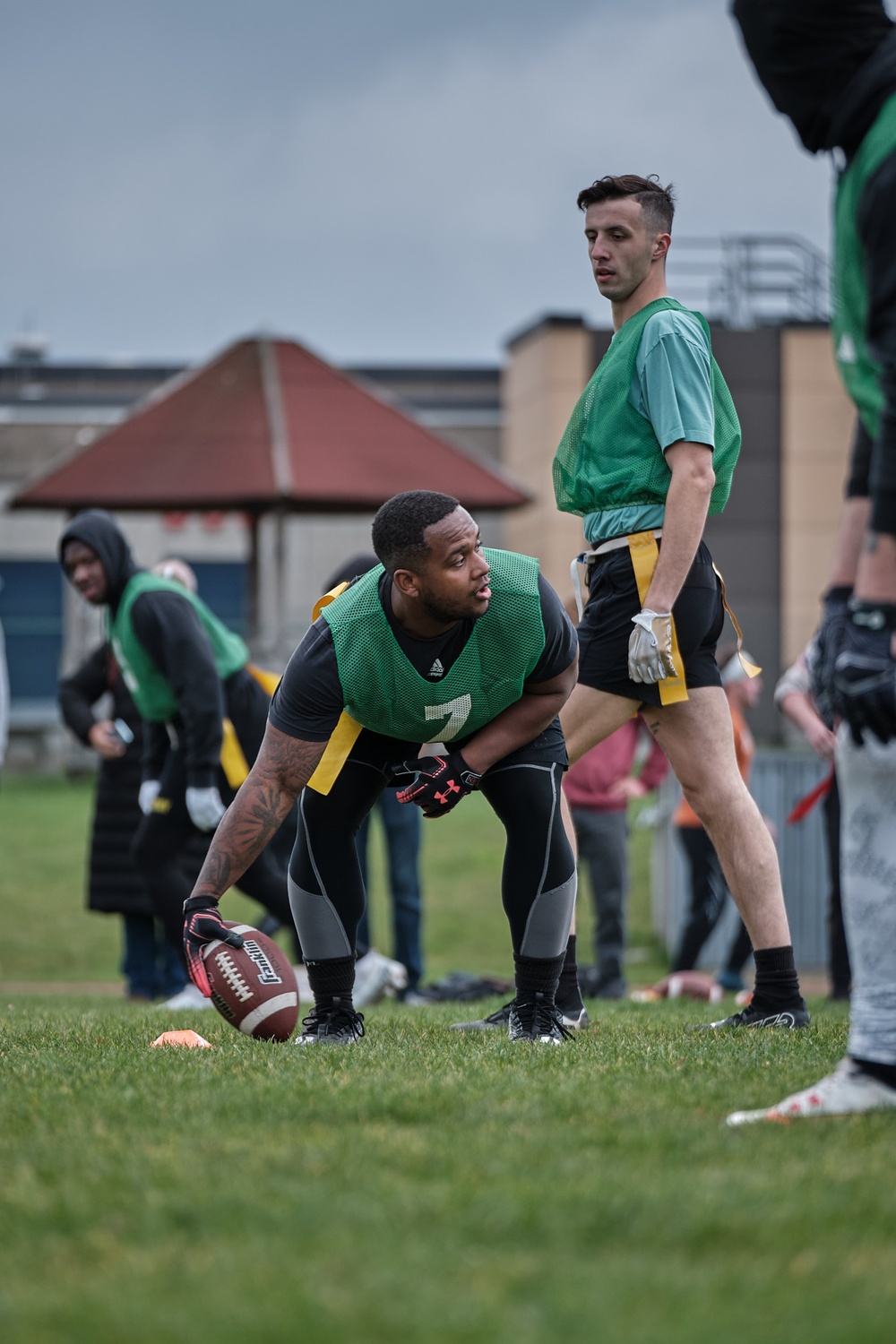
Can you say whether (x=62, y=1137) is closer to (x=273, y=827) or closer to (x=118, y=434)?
(x=273, y=827)

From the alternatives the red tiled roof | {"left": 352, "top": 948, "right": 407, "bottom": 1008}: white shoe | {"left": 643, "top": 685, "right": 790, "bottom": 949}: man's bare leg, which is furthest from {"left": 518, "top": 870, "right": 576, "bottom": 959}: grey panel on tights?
the red tiled roof

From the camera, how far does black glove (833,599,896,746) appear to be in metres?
3.47

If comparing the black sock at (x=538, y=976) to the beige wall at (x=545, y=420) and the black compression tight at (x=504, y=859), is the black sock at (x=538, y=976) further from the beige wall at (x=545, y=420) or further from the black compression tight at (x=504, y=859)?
the beige wall at (x=545, y=420)

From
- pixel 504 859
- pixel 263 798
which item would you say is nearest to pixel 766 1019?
pixel 504 859

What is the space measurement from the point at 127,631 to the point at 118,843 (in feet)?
11.2

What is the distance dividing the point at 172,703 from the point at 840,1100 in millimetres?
5157

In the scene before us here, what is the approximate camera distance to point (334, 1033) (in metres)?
5.35

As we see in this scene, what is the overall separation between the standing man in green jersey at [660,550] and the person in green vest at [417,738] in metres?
0.37

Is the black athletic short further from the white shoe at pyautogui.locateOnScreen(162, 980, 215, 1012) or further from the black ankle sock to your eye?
the white shoe at pyautogui.locateOnScreen(162, 980, 215, 1012)

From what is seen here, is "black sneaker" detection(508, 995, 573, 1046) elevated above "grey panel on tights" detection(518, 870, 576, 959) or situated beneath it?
situated beneath

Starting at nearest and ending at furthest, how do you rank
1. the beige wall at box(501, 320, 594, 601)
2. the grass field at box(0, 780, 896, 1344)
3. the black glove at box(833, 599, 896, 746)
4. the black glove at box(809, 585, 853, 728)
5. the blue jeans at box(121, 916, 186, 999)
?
the grass field at box(0, 780, 896, 1344), the black glove at box(833, 599, 896, 746), the black glove at box(809, 585, 853, 728), the blue jeans at box(121, 916, 186, 999), the beige wall at box(501, 320, 594, 601)

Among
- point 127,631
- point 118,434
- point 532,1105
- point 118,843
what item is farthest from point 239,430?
point 532,1105

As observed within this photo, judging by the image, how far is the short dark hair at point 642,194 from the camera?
5629 mm

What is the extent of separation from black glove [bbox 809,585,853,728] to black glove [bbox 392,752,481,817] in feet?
4.75
